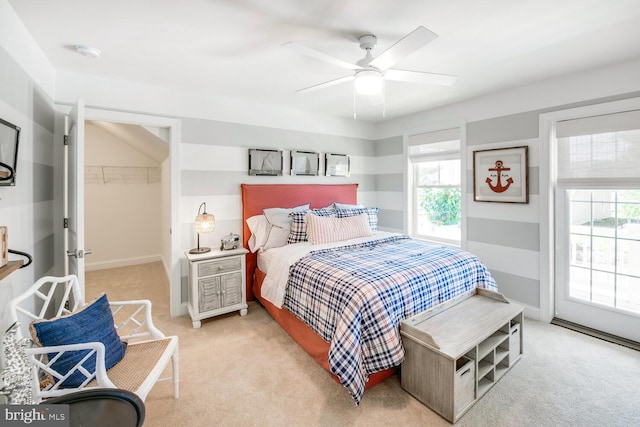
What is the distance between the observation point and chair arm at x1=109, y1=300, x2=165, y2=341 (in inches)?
74.4

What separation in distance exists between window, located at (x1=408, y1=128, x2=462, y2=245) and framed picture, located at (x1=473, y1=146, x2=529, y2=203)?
274 millimetres

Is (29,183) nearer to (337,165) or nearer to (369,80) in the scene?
(369,80)

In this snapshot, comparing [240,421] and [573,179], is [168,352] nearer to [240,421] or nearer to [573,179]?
[240,421]

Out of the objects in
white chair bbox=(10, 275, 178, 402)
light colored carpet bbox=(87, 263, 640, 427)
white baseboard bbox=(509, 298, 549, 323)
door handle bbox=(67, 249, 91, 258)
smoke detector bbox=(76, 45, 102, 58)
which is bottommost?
light colored carpet bbox=(87, 263, 640, 427)

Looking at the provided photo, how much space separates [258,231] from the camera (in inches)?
131

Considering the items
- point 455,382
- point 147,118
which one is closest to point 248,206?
point 147,118

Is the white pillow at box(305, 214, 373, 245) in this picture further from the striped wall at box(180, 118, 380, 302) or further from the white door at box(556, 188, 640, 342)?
the white door at box(556, 188, 640, 342)

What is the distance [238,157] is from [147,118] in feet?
3.21

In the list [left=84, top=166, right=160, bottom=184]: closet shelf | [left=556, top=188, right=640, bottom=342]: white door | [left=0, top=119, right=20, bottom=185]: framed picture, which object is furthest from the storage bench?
[left=84, top=166, right=160, bottom=184]: closet shelf

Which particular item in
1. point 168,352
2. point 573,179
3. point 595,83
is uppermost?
point 595,83

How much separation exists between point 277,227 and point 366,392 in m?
1.87

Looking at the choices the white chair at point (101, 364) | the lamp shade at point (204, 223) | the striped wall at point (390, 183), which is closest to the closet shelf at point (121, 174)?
the lamp shade at point (204, 223)

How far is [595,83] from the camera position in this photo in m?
2.62

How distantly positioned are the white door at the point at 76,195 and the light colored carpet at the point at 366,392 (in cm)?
108
